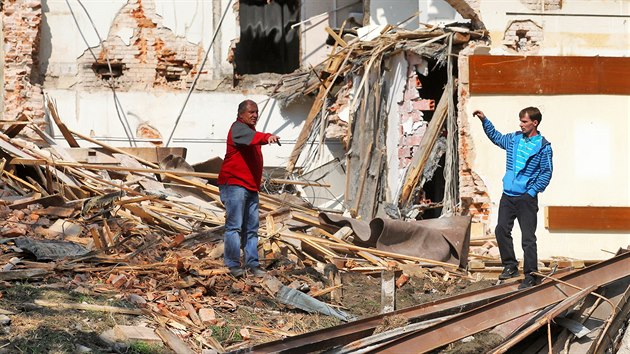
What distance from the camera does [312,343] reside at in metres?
7.68

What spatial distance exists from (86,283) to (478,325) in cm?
339

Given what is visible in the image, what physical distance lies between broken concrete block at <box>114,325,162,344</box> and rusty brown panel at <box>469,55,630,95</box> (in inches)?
299

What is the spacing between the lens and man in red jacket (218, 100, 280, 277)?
9.70 m

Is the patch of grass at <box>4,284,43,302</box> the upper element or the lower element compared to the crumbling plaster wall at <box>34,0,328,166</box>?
lower

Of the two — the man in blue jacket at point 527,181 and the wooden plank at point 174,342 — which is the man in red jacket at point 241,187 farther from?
the man in blue jacket at point 527,181

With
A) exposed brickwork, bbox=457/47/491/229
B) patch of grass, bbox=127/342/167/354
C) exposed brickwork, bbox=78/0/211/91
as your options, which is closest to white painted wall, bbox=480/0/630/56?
exposed brickwork, bbox=457/47/491/229

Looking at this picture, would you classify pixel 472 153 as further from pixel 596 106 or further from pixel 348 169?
pixel 348 169

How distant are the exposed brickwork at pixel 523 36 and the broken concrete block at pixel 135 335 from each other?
323 inches

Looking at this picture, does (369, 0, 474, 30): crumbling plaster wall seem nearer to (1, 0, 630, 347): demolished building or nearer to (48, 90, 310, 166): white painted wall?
(1, 0, 630, 347): demolished building

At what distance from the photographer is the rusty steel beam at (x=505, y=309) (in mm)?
7840

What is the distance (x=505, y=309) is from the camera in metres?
8.55

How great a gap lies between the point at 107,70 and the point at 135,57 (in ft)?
1.83

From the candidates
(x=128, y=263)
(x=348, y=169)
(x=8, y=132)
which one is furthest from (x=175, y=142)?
(x=128, y=263)

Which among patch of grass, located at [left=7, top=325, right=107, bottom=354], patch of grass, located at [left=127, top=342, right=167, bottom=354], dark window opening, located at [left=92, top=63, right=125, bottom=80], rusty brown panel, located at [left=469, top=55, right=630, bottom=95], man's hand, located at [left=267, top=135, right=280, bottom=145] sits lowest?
patch of grass, located at [left=127, top=342, right=167, bottom=354]
